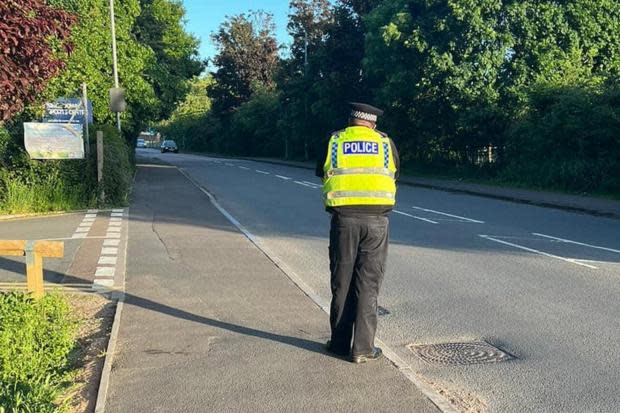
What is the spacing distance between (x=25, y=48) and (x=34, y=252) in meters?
2.05

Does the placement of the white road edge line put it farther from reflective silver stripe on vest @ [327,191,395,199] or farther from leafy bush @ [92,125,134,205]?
leafy bush @ [92,125,134,205]

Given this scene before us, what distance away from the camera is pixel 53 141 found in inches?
654

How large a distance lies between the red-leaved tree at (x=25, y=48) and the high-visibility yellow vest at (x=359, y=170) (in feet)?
7.76

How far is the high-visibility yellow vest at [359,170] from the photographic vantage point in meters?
4.88

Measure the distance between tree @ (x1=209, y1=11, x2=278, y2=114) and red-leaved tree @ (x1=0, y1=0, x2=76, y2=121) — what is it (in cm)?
6183

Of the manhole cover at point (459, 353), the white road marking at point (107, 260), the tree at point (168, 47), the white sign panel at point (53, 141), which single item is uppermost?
the tree at point (168, 47)

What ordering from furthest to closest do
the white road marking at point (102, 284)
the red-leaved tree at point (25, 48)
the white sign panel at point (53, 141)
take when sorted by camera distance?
the white sign panel at point (53, 141)
the white road marking at point (102, 284)
the red-leaved tree at point (25, 48)

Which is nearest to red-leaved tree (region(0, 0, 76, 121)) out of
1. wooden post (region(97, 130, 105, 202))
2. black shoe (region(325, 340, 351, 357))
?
black shoe (region(325, 340, 351, 357))

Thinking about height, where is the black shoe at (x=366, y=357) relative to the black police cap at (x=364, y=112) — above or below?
below

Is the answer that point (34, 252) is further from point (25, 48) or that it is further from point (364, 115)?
point (364, 115)

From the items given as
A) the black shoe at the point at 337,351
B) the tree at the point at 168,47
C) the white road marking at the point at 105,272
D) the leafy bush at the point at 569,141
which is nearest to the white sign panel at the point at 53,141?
the white road marking at the point at 105,272

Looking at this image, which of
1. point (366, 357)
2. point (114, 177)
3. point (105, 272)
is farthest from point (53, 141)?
point (366, 357)

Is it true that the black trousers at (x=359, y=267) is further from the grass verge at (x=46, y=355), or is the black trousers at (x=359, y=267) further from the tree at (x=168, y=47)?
the tree at (x=168, y=47)

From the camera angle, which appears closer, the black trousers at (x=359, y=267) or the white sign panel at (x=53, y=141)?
the black trousers at (x=359, y=267)
